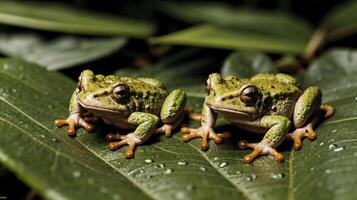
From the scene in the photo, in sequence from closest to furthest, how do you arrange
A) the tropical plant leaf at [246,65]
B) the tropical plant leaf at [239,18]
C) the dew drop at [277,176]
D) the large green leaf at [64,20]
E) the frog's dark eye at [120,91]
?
the dew drop at [277,176], the frog's dark eye at [120,91], the tropical plant leaf at [246,65], the large green leaf at [64,20], the tropical plant leaf at [239,18]

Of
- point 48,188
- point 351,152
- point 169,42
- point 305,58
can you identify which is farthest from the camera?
point 305,58

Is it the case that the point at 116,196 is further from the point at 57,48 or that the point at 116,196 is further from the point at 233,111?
the point at 57,48

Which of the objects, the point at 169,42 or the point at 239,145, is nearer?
the point at 239,145

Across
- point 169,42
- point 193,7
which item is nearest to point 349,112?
point 169,42

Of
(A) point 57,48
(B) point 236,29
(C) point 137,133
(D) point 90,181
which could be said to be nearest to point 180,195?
(D) point 90,181

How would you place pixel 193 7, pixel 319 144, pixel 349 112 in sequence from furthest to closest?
pixel 193 7, pixel 349 112, pixel 319 144

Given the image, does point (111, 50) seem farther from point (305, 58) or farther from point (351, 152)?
point (351, 152)

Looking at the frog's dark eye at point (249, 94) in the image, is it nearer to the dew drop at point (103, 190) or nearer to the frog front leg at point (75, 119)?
the frog front leg at point (75, 119)

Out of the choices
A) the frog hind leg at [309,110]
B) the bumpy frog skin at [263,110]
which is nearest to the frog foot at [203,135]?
the bumpy frog skin at [263,110]
